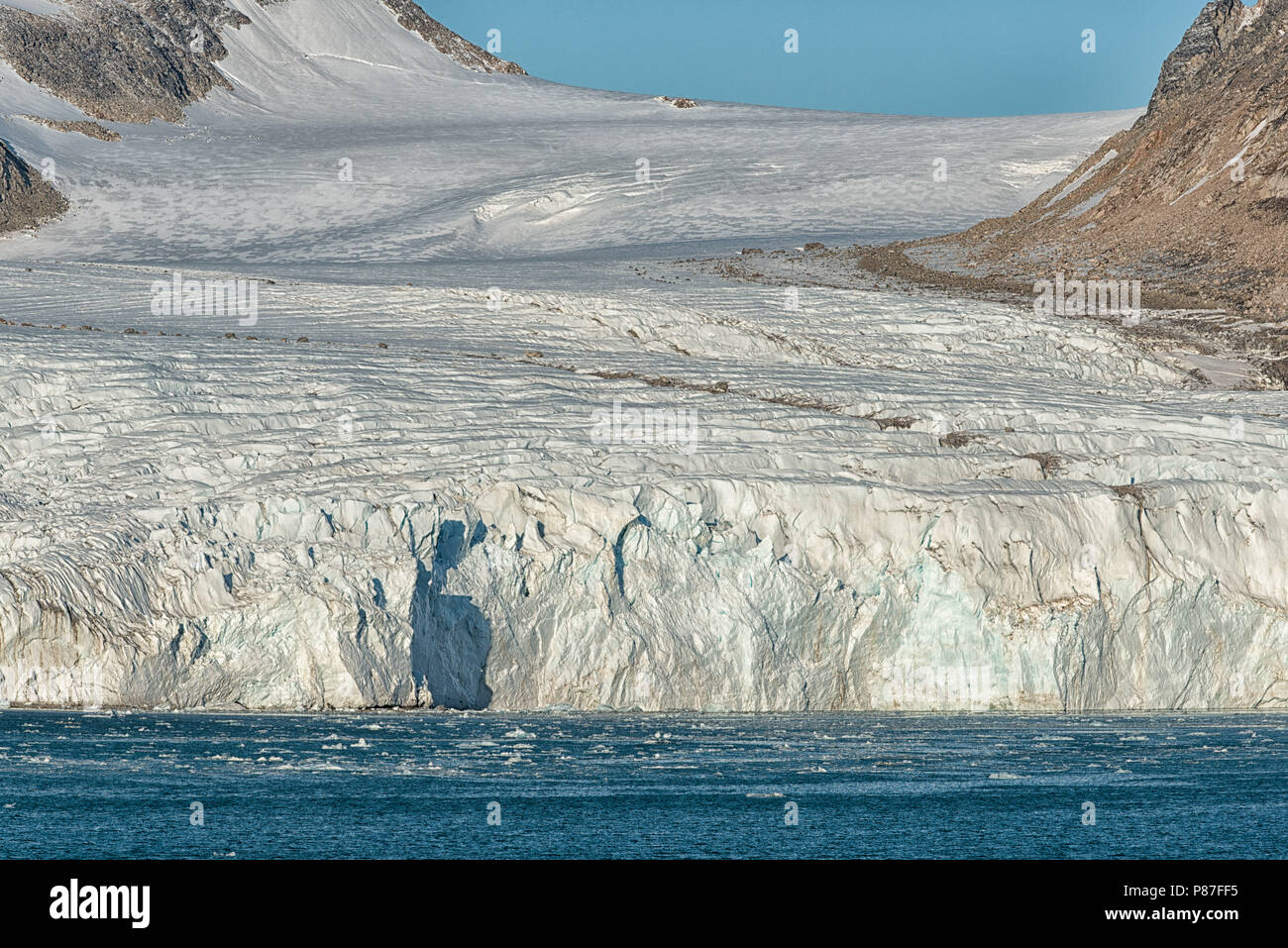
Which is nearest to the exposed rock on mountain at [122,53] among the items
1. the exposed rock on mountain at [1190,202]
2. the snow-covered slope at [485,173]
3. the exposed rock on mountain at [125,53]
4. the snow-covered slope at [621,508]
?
the exposed rock on mountain at [125,53]

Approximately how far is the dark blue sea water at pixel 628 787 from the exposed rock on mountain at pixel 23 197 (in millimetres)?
50766

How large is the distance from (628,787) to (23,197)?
58.9 m

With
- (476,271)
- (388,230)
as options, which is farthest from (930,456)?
(388,230)

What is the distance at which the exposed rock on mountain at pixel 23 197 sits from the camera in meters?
67.9

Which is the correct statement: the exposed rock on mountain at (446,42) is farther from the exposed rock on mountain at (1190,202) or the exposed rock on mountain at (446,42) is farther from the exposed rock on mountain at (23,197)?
the exposed rock on mountain at (1190,202)

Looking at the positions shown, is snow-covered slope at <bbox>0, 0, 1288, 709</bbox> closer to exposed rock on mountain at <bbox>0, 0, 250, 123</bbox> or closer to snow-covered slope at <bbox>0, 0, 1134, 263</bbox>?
snow-covered slope at <bbox>0, 0, 1134, 263</bbox>

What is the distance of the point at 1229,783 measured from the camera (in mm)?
19156

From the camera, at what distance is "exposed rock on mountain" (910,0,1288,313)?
48531mm

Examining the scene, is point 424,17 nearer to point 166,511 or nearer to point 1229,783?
point 166,511

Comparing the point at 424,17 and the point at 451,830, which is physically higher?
the point at 424,17

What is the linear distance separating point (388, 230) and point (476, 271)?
18.3 metres

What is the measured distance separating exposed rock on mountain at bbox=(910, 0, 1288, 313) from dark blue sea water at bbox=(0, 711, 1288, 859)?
27792 mm

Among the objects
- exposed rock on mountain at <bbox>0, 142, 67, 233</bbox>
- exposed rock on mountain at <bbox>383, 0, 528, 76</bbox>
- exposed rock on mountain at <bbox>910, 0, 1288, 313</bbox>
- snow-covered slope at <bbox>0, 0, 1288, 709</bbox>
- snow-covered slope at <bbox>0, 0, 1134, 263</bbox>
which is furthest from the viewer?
exposed rock on mountain at <bbox>383, 0, 528, 76</bbox>

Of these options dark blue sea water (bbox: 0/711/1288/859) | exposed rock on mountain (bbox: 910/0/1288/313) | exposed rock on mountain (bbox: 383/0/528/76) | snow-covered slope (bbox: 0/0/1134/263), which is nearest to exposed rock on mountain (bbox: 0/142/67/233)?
snow-covered slope (bbox: 0/0/1134/263)
